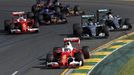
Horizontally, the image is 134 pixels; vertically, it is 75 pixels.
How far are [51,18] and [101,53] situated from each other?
13.5m

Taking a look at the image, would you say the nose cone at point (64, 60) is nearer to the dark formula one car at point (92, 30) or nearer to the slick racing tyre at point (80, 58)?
the slick racing tyre at point (80, 58)

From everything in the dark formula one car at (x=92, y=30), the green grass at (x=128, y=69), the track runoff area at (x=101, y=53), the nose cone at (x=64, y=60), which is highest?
the dark formula one car at (x=92, y=30)

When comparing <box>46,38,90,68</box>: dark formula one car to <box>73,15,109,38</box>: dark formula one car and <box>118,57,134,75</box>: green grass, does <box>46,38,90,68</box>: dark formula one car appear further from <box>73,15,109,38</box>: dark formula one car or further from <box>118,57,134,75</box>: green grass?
<box>73,15,109,38</box>: dark formula one car

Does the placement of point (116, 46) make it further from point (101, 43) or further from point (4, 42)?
point (4, 42)

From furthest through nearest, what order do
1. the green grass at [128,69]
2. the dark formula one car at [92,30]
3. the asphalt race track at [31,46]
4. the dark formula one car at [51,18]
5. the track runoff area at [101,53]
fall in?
the dark formula one car at [51,18] < the dark formula one car at [92,30] < the asphalt race track at [31,46] < the track runoff area at [101,53] < the green grass at [128,69]

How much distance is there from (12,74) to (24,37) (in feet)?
36.4

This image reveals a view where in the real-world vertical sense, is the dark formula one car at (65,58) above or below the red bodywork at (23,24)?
below

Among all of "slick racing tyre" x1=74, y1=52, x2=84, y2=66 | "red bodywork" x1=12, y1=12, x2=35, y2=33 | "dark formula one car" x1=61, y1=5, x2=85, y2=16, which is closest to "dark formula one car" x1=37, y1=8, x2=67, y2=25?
"red bodywork" x1=12, y1=12, x2=35, y2=33

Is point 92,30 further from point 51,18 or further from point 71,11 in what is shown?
point 71,11

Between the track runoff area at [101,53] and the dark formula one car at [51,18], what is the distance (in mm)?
7770

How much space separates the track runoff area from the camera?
2190 cm

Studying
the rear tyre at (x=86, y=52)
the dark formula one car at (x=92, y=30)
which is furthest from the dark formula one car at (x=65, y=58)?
the dark formula one car at (x=92, y=30)

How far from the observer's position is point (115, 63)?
23531 mm

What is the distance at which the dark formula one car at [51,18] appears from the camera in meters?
38.8
